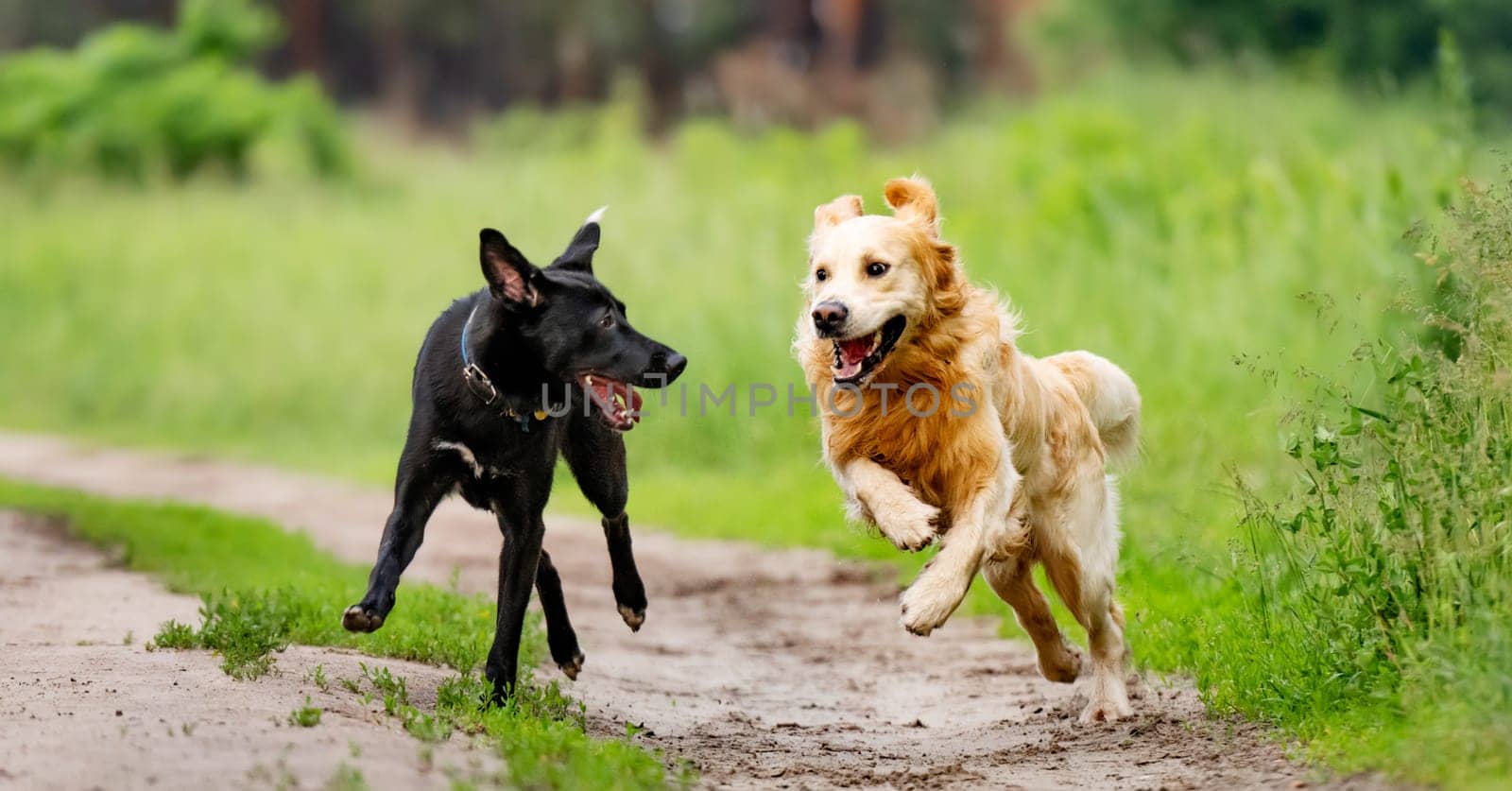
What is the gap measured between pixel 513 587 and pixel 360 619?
0.70m

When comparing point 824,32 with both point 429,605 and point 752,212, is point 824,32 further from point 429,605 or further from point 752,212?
point 429,605

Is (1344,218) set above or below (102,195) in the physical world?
below

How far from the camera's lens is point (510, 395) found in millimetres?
6406

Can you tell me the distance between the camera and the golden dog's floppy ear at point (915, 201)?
21.9 feet

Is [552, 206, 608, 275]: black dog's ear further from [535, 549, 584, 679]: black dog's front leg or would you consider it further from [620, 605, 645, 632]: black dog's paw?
[620, 605, 645, 632]: black dog's paw

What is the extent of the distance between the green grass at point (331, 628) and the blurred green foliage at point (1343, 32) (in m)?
14.7

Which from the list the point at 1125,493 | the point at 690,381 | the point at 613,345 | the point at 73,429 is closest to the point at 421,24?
the point at 73,429

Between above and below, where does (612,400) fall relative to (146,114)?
below

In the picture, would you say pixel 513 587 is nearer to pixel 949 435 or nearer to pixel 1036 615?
pixel 949 435

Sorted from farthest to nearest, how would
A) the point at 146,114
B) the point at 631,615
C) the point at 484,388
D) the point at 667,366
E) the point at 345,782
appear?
the point at 146,114, the point at 631,615, the point at 667,366, the point at 484,388, the point at 345,782

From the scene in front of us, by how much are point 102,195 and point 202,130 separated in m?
2.05

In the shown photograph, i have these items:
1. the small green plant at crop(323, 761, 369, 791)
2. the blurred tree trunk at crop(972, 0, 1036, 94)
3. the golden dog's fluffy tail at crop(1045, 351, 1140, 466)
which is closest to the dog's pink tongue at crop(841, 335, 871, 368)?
the golden dog's fluffy tail at crop(1045, 351, 1140, 466)

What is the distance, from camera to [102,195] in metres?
28.5

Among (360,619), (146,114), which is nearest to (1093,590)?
(360,619)
